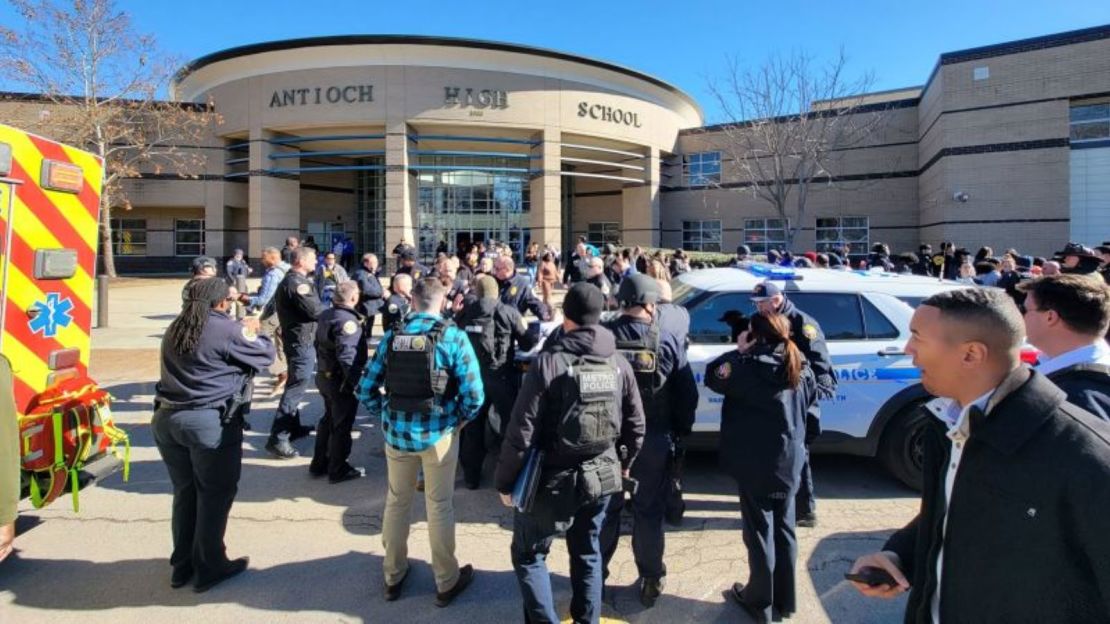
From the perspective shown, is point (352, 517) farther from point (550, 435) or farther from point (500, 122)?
point (500, 122)

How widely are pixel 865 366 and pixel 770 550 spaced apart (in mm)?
2311

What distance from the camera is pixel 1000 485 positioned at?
147cm

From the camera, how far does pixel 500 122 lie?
85.3 feet

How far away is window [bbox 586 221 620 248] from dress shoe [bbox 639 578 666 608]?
30.8 meters

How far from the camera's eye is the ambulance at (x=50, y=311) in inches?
131

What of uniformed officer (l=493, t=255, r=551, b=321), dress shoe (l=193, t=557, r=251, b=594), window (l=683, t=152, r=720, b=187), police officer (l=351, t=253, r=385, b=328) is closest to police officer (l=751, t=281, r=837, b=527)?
uniformed officer (l=493, t=255, r=551, b=321)

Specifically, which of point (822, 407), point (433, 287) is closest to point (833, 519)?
point (822, 407)

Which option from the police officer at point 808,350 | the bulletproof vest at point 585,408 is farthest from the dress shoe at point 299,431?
the police officer at point 808,350

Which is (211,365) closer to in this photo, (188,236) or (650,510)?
(650,510)

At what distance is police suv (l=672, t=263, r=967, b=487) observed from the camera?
4895 mm

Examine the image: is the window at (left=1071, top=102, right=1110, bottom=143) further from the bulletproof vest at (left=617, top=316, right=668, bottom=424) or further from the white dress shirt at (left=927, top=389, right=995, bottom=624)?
the white dress shirt at (left=927, top=389, right=995, bottom=624)

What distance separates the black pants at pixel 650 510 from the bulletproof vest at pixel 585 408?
659 mm

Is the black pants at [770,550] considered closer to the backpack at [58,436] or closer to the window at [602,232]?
the backpack at [58,436]

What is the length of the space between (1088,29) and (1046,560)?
25.0 m
